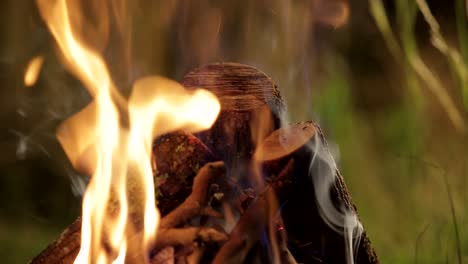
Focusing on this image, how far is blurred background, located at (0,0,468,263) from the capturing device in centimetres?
299

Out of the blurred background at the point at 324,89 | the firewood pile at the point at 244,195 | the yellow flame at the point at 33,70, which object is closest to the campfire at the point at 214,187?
the firewood pile at the point at 244,195

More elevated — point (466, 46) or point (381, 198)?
point (466, 46)

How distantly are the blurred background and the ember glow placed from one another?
4.24ft

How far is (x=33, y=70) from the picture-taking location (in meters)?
3.45

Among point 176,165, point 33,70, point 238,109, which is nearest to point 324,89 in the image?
point 33,70

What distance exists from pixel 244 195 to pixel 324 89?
204 centimetres

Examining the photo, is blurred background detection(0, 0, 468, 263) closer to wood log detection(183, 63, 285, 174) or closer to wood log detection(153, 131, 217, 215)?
wood log detection(183, 63, 285, 174)

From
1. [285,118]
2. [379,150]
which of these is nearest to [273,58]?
[379,150]

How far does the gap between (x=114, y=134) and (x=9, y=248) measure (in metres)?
1.97

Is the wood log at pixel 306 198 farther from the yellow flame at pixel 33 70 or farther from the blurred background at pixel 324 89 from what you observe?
the yellow flame at pixel 33 70

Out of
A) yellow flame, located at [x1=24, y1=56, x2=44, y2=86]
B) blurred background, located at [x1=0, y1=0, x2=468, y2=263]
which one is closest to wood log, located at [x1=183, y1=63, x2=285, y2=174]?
blurred background, located at [x1=0, y1=0, x2=468, y2=263]

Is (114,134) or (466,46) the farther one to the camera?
(466,46)

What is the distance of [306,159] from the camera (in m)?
1.41

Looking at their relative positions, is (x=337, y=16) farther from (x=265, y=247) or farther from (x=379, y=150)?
(x=265, y=247)
